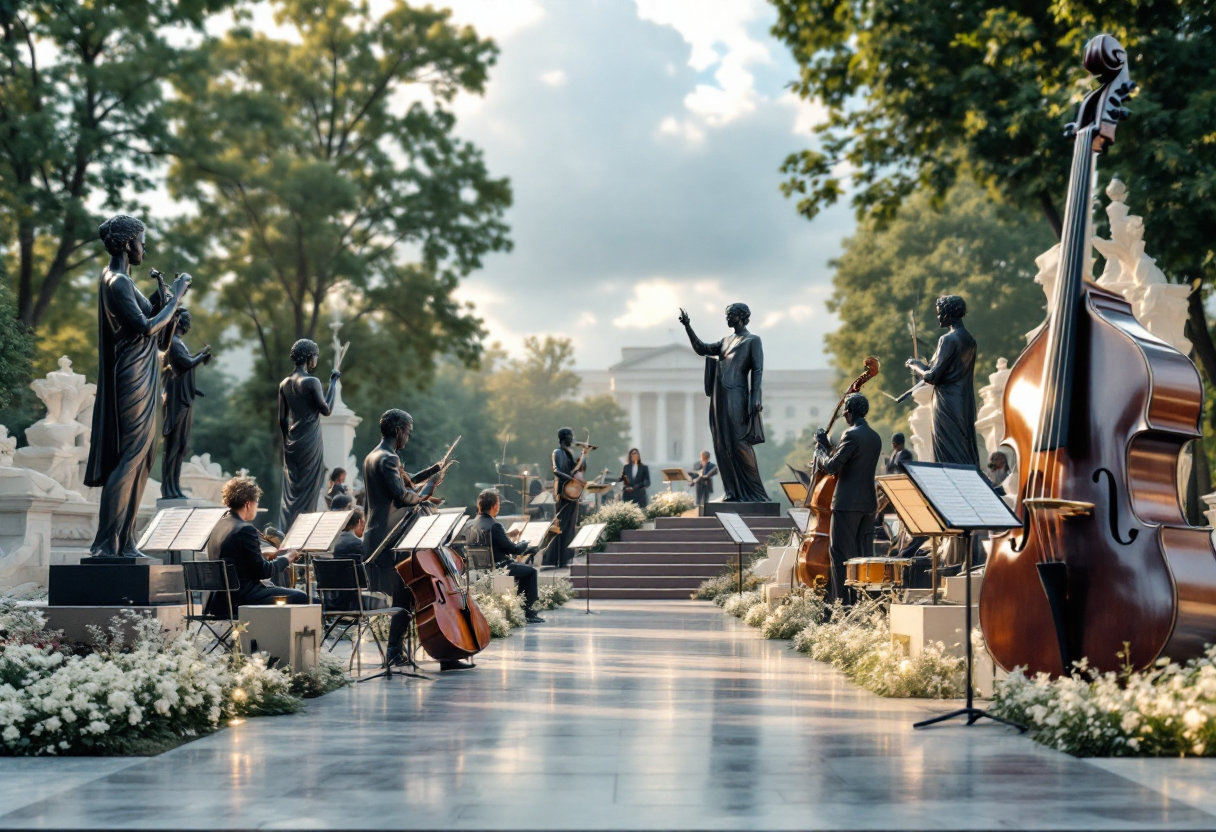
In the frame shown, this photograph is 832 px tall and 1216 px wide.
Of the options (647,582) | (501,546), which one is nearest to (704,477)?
(647,582)

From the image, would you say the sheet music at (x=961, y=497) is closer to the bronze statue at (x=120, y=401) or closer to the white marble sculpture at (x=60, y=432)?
the bronze statue at (x=120, y=401)

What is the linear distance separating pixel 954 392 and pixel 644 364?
99.3 meters

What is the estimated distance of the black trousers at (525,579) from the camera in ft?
56.3

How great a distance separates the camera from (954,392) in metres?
11.6

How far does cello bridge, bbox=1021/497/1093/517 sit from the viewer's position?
6.95 metres

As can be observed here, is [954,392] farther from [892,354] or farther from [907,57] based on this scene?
[892,354]

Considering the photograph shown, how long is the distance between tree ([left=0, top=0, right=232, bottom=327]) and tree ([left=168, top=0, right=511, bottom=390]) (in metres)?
4.94

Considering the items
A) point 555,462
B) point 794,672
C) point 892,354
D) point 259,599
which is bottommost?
point 794,672

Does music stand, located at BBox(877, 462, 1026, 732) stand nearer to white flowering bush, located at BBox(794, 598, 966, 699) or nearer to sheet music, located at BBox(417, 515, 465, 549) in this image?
white flowering bush, located at BBox(794, 598, 966, 699)

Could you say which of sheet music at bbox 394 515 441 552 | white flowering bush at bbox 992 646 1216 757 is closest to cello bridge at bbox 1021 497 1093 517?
white flowering bush at bbox 992 646 1216 757

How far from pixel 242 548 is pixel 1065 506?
18.7 ft

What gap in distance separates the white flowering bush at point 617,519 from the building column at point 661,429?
8183 cm

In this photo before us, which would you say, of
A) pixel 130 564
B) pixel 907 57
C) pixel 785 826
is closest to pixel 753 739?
pixel 785 826

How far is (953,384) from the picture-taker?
11.6 metres
